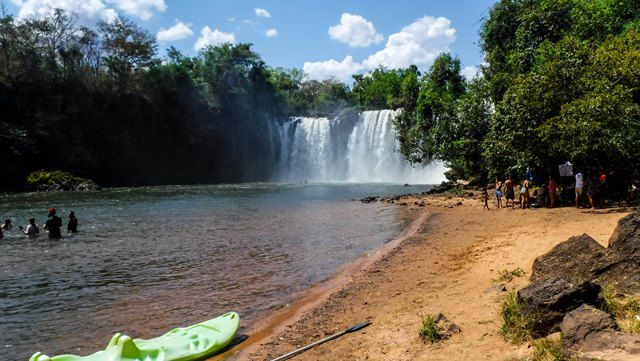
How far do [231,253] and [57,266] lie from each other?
4.23m

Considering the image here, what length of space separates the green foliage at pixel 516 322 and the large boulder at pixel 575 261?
39.8 inches

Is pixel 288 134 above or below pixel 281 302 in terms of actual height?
above

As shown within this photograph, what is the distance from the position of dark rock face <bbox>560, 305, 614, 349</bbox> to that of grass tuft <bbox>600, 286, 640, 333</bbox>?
37 centimetres

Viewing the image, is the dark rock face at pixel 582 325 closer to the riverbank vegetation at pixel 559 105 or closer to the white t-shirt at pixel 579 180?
the riverbank vegetation at pixel 559 105

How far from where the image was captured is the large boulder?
5473 mm

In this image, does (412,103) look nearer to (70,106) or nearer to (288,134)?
(288,134)

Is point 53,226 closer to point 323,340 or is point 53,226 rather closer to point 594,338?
point 323,340

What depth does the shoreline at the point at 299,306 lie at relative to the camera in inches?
243

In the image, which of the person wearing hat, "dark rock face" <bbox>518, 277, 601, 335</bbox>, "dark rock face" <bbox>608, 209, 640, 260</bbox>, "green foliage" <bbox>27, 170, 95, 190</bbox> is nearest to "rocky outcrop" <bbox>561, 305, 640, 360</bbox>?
"dark rock face" <bbox>518, 277, 601, 335</bbox>

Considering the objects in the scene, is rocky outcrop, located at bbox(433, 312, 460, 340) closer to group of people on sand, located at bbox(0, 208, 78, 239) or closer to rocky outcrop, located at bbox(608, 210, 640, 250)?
rocky outcrop, located at bbox(608, 210, 640, 250)

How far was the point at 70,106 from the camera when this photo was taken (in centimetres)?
4412

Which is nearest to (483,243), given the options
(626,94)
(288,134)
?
(626,94)

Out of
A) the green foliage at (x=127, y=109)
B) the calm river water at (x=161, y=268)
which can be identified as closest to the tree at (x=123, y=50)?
the green foliage at (x=127, y=109)

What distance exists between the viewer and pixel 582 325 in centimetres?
392
